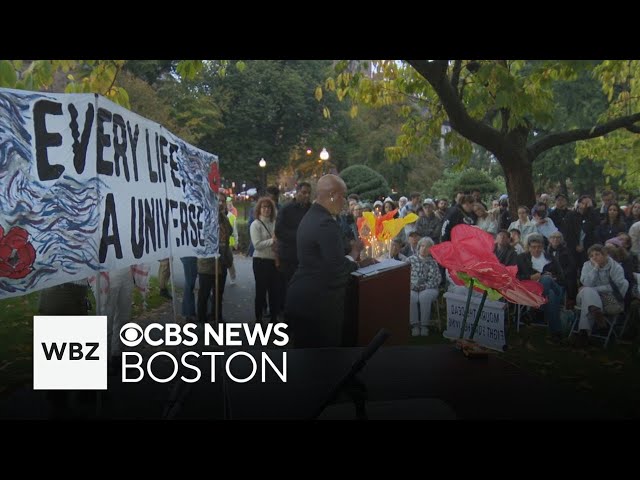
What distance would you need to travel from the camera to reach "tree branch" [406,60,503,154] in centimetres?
440

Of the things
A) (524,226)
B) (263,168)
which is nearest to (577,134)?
(524,226)

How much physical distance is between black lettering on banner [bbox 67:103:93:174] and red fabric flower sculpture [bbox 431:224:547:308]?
1.60 meters

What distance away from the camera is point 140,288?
4.12 m

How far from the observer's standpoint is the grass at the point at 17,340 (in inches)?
117

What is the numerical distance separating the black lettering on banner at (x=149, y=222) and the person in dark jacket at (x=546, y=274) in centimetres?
314

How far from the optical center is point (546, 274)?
17.9ft

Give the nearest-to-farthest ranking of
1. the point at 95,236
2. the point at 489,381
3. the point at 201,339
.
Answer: the point at 489,381
the point at 95,236
the point at 201,339

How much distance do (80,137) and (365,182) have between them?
2639 millimetres

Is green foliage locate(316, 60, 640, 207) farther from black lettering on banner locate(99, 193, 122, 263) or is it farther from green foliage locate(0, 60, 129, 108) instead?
black lettering on banner locate(99, 193, 122, 263)

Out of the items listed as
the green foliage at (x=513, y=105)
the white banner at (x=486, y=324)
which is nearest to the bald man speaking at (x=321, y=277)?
the white banner at (x=486, y=324)

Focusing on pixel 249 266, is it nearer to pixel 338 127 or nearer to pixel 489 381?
pixel 338 127

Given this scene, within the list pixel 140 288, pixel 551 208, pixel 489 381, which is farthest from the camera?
pixel 551 208

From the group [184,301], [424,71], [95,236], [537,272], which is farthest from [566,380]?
[95,236]

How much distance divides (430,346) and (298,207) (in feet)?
7.07
